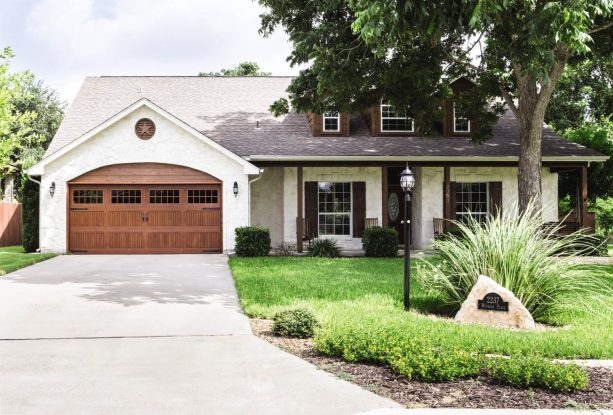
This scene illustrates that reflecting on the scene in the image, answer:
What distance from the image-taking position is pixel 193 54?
30.3 metres

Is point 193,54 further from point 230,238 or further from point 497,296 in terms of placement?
point 497,296

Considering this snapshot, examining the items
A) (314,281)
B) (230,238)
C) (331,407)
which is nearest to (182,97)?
(230,238)

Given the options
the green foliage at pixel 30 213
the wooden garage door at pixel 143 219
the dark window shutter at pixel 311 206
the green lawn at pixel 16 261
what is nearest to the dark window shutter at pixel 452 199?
the dark window shutter at pixel 311 206

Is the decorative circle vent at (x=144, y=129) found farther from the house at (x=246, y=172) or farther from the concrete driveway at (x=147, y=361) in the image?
the concrete driveway at (x=147, y=361)

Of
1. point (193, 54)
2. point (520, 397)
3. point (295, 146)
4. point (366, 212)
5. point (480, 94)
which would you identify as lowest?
point (520, 397)

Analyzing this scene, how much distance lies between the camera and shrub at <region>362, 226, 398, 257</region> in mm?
16422

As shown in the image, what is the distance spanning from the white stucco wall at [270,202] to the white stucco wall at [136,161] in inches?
76.4

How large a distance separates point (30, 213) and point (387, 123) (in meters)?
12.1

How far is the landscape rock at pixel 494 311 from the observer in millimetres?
7246

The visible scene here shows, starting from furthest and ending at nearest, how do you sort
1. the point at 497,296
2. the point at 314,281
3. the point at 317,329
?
the point at 314,281 → the point at 497,296 → the point at 317,329

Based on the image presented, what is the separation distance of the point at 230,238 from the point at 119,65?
2198 cm

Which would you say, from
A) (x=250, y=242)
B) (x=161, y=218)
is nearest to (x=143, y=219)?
(x=161, y=218)

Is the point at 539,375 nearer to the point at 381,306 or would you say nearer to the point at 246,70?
the point at 381,306

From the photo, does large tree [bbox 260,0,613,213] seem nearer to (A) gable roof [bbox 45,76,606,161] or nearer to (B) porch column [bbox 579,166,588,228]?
(A) gable roof [bbox 45,76,606,161]
